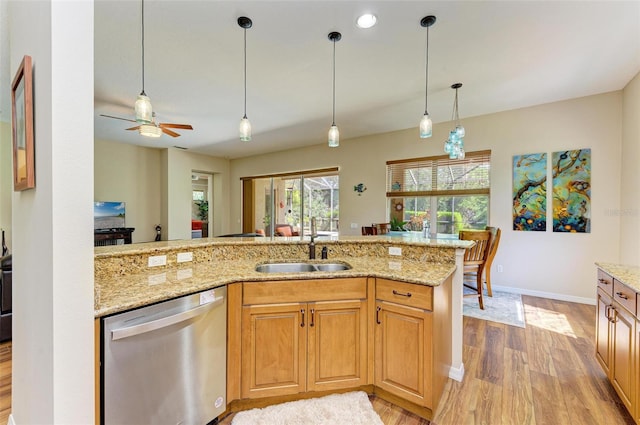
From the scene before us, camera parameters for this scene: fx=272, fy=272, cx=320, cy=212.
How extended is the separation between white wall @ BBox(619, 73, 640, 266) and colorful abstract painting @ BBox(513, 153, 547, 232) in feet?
2.58

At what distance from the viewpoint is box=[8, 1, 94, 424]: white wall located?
3.18ft

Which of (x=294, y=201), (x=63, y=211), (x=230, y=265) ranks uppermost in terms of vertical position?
(x=294, y=201)

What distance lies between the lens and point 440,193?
4.92m

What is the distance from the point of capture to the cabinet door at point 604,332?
1917 millimetres

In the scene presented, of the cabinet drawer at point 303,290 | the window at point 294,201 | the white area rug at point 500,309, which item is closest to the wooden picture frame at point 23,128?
the cabinet drawer at point 303,290

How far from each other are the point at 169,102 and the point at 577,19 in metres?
4.65

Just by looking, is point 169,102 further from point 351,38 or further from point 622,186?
point 622,186

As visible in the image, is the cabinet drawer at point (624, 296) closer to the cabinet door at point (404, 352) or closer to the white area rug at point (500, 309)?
the cabinet door at point (404, 352)

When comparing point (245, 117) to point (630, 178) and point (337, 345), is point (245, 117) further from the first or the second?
point (630, 178)

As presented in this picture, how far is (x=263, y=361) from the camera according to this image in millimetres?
1772

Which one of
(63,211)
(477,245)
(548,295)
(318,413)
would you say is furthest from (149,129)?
(548,295)

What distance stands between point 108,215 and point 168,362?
6017 millimetres

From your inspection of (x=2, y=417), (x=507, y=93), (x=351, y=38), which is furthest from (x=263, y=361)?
(x=507, y=93)

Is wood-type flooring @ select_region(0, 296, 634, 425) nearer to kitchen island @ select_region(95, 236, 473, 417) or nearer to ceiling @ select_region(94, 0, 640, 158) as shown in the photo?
kitchen island @ select_region(95, 236, 473, 417)
